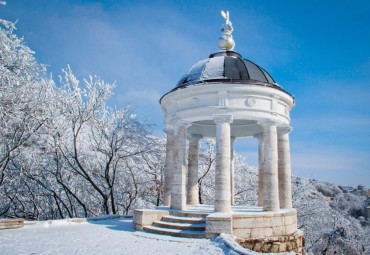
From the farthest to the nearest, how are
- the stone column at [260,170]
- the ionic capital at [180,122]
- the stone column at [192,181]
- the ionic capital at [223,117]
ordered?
the stone column at [192,181] → the stone column at [260,170] → the ionic capital at [180,122] → the ionic capital at [223,117]

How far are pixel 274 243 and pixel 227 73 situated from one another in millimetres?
8398

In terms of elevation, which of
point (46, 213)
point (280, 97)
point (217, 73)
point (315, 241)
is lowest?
point (315, 241)

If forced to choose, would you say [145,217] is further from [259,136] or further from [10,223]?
[259,136]

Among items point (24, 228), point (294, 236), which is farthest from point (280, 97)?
point (24, 228)

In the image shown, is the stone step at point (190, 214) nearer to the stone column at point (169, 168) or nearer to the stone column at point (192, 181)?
the stone column at point (169, 168)

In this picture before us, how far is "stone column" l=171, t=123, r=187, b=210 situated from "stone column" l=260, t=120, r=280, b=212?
13.6ft

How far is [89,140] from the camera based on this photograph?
23719 mm

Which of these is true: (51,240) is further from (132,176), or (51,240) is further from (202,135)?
(132,176)

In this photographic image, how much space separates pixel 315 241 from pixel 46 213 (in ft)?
85.5

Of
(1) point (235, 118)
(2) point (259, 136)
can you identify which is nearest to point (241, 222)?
(1) point (235, 118)

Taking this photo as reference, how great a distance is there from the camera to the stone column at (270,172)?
13289mm

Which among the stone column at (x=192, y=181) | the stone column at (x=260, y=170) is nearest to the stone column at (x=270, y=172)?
the stone column at (x=260, y=170)

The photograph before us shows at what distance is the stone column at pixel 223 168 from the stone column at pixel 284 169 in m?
4.07

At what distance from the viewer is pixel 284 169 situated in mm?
15492
